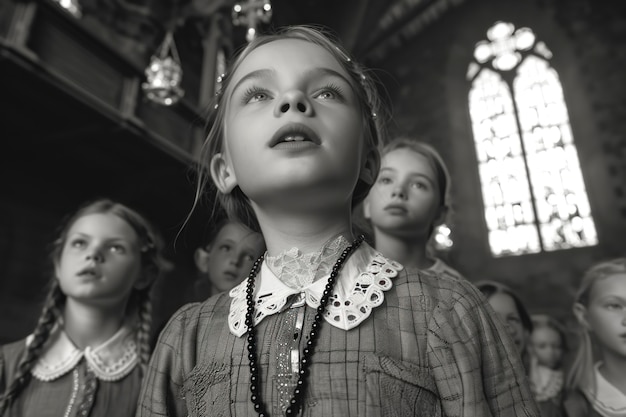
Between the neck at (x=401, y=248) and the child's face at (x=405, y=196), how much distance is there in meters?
0.02

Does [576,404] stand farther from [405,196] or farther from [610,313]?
A: [405,196]

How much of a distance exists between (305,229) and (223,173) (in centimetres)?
23

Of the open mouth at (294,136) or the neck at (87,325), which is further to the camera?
the neck at (87,325)

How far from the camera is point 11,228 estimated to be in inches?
144

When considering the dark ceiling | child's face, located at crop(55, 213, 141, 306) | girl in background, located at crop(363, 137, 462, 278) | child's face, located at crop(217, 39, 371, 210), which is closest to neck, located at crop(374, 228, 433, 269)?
girl in background, located at crop(363, 137, 462, 278)

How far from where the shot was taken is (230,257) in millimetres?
1477

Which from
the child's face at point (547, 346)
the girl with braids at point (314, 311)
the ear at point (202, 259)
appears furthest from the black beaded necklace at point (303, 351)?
the child's face at point (547, 346)

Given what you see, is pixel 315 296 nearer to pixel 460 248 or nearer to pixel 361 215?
pixel 361 215

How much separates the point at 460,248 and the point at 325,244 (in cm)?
636

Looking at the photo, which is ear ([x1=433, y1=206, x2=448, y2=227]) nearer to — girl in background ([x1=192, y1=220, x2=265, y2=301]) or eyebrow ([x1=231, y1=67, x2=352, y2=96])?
girl in background ([x1=192, y1=220, x2=265, y2=301])

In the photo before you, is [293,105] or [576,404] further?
[576,404]

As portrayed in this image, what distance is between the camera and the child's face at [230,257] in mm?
1448

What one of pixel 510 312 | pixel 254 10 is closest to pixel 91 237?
pixel 510 312

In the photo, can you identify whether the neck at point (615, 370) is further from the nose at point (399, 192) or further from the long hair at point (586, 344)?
the nose at point (399, 192)
